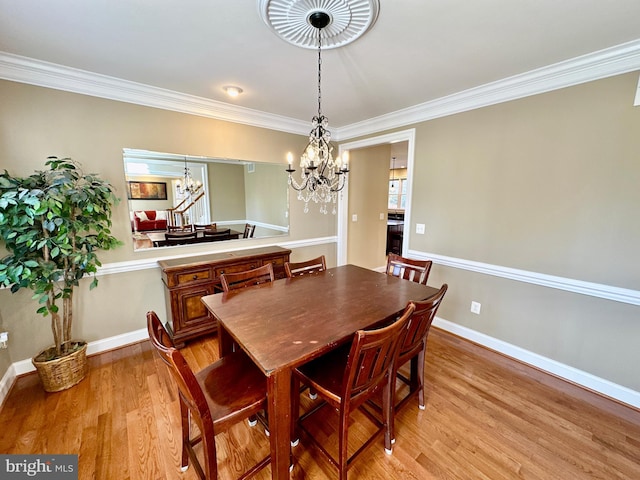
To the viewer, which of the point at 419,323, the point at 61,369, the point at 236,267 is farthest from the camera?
the point at 236,267

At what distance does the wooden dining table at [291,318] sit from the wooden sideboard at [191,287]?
0.90 meters

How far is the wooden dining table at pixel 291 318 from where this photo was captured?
115 cm

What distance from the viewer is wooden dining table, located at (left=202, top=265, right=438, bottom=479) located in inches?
45.2

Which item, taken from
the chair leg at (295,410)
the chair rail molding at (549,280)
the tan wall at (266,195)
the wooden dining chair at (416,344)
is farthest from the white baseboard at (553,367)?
the tan wall at (266,195)

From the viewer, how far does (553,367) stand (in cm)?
225

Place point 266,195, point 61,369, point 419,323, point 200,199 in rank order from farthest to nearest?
point 266,195
point 200,199
point 61,369
point 419,323

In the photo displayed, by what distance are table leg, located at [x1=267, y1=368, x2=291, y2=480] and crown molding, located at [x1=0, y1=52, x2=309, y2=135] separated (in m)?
2.72

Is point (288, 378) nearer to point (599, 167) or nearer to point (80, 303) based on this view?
point (80, 303)

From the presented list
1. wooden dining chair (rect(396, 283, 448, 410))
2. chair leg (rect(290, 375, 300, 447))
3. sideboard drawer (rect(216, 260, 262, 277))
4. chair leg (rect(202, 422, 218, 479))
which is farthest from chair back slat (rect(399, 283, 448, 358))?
sideboard drawer (rect(216, 260, 262, 277))

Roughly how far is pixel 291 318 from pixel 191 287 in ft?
4.95

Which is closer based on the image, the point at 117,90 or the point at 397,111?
the point at 117,90

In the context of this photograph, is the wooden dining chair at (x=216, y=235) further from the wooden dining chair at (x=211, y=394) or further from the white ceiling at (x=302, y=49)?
the wooden dining chair at (x=211, y=394)

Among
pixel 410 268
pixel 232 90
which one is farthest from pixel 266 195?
pixel 410 268

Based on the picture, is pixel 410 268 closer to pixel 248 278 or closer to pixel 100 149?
pixel 248 278
